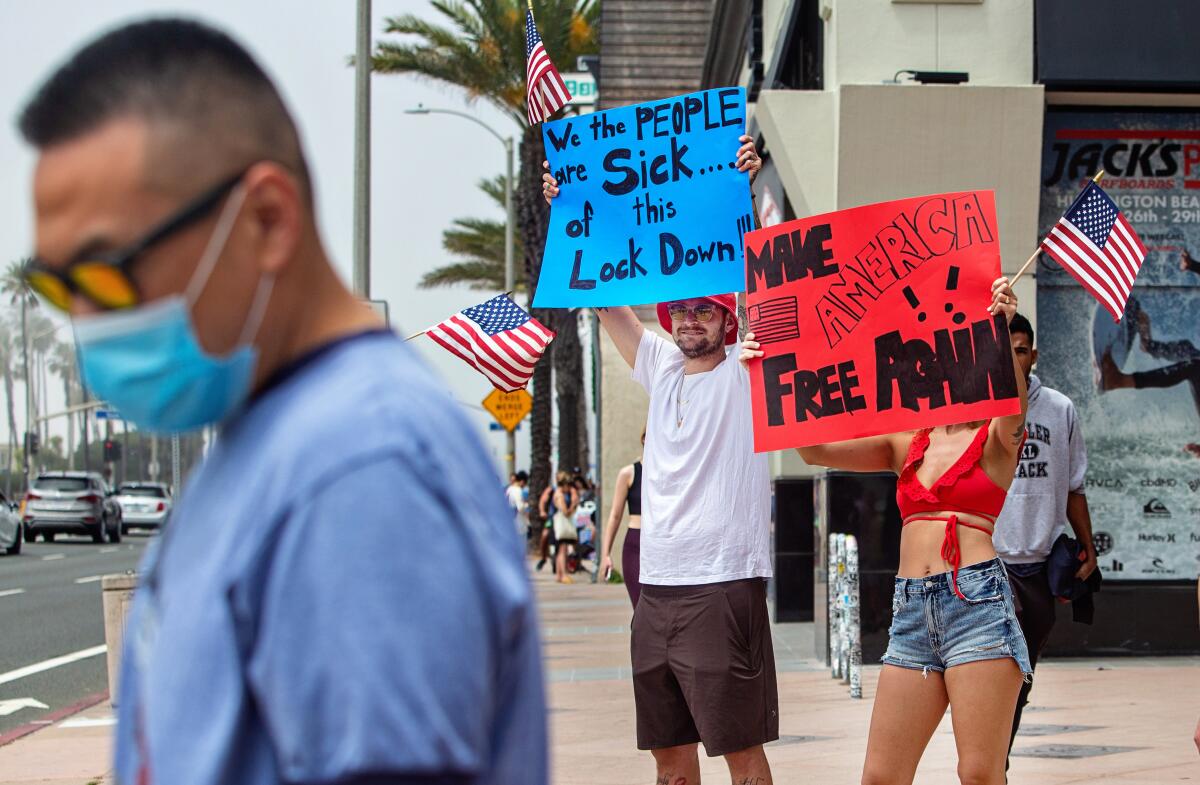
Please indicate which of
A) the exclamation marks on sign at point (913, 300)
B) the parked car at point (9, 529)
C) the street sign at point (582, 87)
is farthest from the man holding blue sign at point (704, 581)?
the parked car at point (9, 529)

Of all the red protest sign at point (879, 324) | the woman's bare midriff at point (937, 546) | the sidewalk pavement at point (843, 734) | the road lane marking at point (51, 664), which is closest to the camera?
the woman's bare midriff at point (937, 546)

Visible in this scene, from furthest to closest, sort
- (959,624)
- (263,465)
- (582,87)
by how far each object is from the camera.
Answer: (582,87), (959,624), (263,465)

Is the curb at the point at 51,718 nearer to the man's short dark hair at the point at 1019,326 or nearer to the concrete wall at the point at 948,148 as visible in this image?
the concrete wall at the point at 948,148

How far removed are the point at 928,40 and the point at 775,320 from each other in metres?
6.50

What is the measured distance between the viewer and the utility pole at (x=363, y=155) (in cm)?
1358

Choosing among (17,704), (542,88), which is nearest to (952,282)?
(542,88)

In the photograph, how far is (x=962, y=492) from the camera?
196 inches

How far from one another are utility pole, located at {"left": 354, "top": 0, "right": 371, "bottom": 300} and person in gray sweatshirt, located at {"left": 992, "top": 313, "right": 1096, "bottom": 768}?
8092 mm

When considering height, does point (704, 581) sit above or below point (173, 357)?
below

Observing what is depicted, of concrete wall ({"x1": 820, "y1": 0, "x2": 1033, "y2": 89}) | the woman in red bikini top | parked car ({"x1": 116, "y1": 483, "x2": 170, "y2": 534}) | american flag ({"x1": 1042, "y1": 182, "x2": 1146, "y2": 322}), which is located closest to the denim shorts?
the woman in red bikini top

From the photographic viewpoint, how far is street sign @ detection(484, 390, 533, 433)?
3025 centimetres

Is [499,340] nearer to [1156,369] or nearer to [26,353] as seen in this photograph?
[1156,369]

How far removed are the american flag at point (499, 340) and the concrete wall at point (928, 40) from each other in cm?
503

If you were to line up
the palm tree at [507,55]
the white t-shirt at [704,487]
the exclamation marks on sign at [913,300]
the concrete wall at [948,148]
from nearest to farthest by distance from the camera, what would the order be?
the white t-shirt at [704,487] < the exclamation marks on sign at [913,300] < the concrete wall at [948,148] < the palm tree at [507,55]
